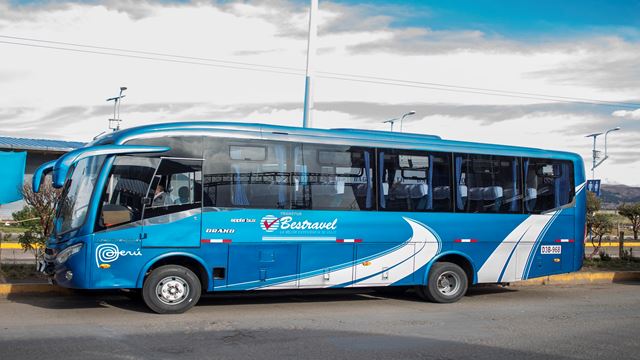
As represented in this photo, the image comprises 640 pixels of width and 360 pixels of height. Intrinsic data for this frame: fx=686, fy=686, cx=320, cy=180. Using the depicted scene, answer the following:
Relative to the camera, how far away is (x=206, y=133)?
11.0m

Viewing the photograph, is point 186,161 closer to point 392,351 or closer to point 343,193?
point 343,193

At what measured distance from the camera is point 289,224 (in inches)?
451

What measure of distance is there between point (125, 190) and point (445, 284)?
20.7 ft

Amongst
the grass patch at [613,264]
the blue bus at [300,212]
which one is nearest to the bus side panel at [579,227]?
the blue bus at [300,212]

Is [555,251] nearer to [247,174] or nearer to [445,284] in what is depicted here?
[445,284]

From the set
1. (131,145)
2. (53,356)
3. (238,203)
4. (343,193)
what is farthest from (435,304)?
(53,356)

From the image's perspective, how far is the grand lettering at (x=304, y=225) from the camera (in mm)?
11406

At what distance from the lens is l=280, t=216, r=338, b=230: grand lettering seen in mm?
11406

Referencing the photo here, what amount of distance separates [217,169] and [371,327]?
3.49m

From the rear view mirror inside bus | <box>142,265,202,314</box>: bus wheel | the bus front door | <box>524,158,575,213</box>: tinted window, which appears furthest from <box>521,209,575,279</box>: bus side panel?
the rear view mirror inside bus

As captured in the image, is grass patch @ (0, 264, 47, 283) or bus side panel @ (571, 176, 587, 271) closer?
grass patch @ (0, 264, 47, 283)

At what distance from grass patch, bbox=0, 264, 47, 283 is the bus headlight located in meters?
2.58

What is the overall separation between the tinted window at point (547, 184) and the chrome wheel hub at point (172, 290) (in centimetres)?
713

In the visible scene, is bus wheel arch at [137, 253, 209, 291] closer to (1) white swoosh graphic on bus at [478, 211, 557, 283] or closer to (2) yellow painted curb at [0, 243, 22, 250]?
(1) white swoosh graphic on bus at [478, 211, 557, 283]
